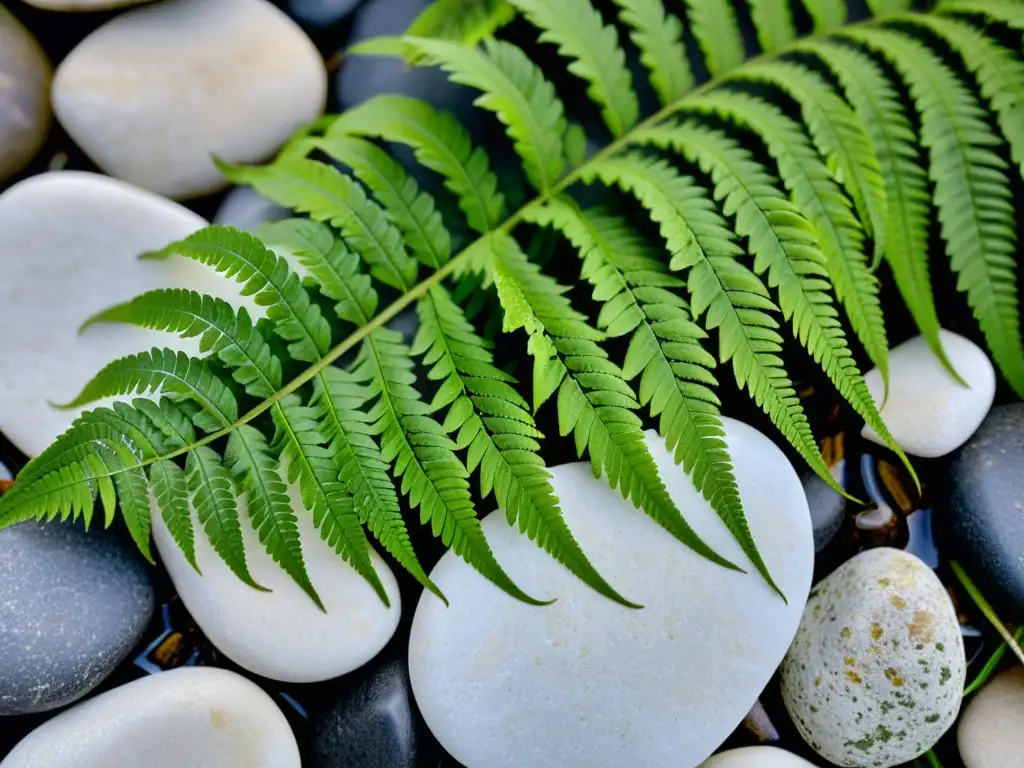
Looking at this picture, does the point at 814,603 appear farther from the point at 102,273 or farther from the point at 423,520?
the point at 102,273

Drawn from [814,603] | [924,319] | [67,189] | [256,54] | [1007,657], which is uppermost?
[256,54]

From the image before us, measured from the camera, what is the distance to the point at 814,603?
5.73ft

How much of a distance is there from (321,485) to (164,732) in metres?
0.59

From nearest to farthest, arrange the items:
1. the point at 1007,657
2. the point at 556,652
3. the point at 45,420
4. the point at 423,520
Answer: the point at 423,520, the point at 556,652, the point at 45,420, the point at 1007,657

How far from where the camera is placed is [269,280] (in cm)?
144

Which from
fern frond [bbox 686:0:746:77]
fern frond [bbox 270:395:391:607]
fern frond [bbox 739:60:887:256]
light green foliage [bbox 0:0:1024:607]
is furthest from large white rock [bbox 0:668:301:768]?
fern frond [bbox 686:0:746:77]

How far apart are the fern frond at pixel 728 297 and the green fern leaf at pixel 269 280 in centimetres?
63

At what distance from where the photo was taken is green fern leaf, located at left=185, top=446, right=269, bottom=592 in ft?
4.52

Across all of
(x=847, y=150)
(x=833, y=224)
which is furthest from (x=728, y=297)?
(x=847, y=150)

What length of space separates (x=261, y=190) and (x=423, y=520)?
0.71 m

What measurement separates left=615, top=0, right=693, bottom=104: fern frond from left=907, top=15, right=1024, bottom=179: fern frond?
49 cm

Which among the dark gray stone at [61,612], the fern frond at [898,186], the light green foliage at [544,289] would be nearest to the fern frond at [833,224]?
the light green foliage at [544,289]

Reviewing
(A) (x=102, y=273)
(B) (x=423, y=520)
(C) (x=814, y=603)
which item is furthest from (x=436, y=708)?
(A) (x=102, y=273)

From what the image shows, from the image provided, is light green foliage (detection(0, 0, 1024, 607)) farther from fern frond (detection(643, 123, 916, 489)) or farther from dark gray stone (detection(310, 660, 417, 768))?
dark gray stone (detection(310, 660, 417, 768))
